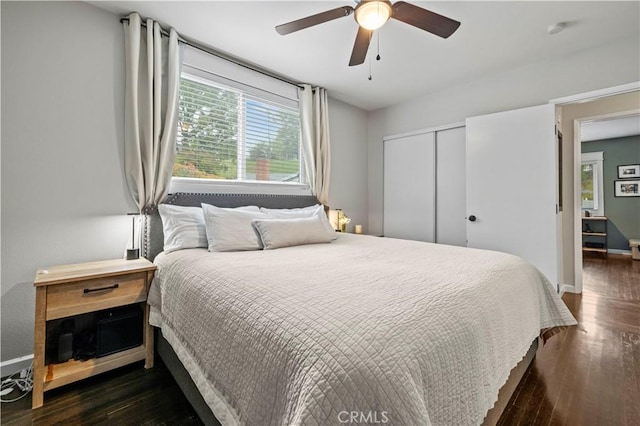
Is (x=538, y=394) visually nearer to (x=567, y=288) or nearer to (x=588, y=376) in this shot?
(x=588, y=376)

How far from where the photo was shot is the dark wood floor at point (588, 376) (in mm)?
1493

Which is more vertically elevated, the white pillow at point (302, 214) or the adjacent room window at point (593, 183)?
the adjacent room window at point (593, 183)

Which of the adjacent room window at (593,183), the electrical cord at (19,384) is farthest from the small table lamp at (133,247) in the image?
the adjacent room window at (593,183)

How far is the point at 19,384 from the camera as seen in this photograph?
174 centimetres

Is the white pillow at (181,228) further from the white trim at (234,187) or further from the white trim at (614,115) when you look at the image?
the white trim at (614,115)

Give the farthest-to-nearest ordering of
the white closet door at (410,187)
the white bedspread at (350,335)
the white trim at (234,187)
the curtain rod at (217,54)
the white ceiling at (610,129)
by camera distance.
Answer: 1. the white ceiling at (610,129)
2. the white closet door at (410,187)
3. the white trim at (234,187)
4. the curtain rod at (217,54)
5. the white bedspread at (350,335)

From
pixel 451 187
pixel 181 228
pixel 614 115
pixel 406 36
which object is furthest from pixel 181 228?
pixel 614 115

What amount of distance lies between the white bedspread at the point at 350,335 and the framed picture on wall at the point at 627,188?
6799mm

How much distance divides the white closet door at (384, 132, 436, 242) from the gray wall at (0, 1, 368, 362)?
3391mm

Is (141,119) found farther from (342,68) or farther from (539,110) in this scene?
(539,110)

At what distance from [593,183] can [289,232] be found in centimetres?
772

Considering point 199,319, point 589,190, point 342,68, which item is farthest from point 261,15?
point 589,190

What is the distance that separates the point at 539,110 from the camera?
2.92m

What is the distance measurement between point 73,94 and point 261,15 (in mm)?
1542
